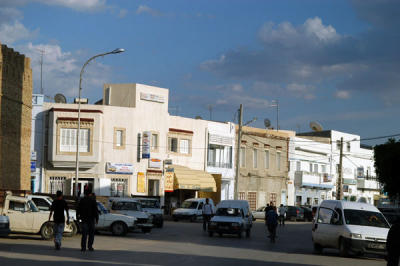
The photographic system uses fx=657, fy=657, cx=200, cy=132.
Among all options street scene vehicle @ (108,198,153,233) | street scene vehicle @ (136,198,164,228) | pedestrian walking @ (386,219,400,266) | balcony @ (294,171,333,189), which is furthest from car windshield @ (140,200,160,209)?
balcony @ (294,171,333,189)

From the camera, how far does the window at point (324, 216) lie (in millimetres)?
22759

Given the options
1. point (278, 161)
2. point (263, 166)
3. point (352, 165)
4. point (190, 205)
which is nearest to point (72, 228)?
point (190, 205)

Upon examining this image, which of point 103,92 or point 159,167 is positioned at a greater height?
point 103,92

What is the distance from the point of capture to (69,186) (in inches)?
1975

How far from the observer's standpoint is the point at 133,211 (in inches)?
1277

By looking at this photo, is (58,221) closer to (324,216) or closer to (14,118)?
(324,216)

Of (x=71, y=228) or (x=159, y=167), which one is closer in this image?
(x=71, y=228)

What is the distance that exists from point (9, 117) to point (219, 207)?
40.7 ft

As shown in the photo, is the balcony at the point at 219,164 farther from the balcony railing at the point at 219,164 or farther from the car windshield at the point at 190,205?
the car windshield at the point at 190,205

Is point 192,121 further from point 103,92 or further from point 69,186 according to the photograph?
point 69,186

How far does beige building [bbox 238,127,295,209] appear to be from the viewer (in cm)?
6519

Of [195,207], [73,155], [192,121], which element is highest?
[192,121]

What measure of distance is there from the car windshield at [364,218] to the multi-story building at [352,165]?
58405mm

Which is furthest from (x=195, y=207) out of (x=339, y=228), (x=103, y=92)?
(x=339, y=228)
